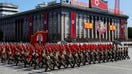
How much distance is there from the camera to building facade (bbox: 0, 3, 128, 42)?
240ft

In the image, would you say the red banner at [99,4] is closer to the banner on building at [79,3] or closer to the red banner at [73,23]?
the banner on building at [79,3]

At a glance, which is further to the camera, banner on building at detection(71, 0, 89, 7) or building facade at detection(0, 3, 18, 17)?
building facade at detection(0, 3, 18, 17)

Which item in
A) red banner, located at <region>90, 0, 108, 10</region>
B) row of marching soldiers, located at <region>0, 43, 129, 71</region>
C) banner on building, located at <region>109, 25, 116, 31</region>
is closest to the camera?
row of marching soldiers, located at <region>0, 43, 129, 71</region>

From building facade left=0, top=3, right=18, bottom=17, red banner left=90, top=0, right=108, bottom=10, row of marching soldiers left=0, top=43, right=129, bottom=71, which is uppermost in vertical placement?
building facade left=0, top=3, right=18, bottom=17

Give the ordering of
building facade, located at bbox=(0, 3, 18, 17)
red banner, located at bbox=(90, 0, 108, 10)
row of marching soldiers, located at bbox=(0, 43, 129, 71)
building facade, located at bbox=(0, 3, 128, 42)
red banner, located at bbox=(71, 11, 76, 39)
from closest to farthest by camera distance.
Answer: row of marching soldiers, located at bbox=(0, 43, 129, 71) < building facade, located at bbox=(0, 3, 128, 42) < red banner, located at bbox=(71, 11, 76, 39) < red banner, located at bbox=(90, 0, 108, 10) < building facade, located at bbox=(0, 3, 18, 17)

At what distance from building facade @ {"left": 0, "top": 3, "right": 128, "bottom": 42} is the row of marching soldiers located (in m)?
37.6

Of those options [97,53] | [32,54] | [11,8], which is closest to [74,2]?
[97,53]

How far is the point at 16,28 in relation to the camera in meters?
96.1

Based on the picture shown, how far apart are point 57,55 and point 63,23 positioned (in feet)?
176

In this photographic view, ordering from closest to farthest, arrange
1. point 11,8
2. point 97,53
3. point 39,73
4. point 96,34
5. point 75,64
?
point 39,73 < point 75,64 < point 97,53 < point 96,34 < point 11,8

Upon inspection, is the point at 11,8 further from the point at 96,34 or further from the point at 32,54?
the point at 32,54

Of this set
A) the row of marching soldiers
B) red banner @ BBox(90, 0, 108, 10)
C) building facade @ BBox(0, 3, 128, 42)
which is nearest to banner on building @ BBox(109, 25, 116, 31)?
building facade @ BBox(0, 3, 128, 42)

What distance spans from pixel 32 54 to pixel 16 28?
257 ft

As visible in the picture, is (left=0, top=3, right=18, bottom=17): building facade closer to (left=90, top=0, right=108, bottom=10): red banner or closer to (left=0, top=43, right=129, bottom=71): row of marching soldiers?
(left=90, top=0, right=108, bottom=10): red banner
